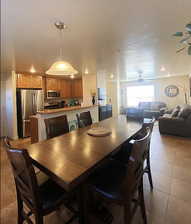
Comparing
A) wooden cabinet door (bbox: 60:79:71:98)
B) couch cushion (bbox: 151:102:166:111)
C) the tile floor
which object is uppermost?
wooden cabinet door (bbox: 60:79:71:98)

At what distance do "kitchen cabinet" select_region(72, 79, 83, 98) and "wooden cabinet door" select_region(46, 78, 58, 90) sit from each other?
1050 mm

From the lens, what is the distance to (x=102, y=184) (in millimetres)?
1263

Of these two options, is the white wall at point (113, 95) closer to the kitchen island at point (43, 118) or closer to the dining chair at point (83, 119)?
the kitchen island at point (43, 118)

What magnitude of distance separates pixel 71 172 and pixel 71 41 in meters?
2.27

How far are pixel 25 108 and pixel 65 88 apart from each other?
2264 millimetres

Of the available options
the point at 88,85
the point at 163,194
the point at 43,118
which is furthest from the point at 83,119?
the point at 88,85

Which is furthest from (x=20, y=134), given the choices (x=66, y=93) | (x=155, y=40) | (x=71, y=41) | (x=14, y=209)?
(x=155, y=40)

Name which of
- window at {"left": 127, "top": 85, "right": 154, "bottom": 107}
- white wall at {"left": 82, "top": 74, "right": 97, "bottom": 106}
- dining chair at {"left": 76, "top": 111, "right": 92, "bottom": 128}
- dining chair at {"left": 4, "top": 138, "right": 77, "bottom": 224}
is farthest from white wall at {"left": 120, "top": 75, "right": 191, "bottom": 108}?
dining chair at {"left": 4, "top": 138, "right": 77, "bottom": 224}

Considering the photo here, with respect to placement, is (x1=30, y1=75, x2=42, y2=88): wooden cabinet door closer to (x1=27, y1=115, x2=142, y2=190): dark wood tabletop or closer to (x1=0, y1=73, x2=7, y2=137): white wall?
(x1=0, y1=73, x2=7, y2=137): white wall

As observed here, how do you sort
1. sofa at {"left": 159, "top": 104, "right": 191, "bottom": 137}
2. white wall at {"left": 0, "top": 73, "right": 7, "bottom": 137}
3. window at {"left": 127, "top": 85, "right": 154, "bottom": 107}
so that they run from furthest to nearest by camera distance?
window at {"left": 127, "top": 85, "right": 154, "bottom": 107} < white wall at {"left": 0, "top": 73, "right": 7, "bottom": 137} < sofa at {"left": 159, "top": 104, "right": 191, "bottom": 137}

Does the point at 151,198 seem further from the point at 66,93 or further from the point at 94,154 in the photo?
the point at 66,93

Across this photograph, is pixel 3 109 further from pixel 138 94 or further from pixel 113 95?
pixel 138 94

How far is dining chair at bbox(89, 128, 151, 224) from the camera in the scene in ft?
3.50

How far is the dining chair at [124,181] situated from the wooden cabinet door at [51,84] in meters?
4.82
